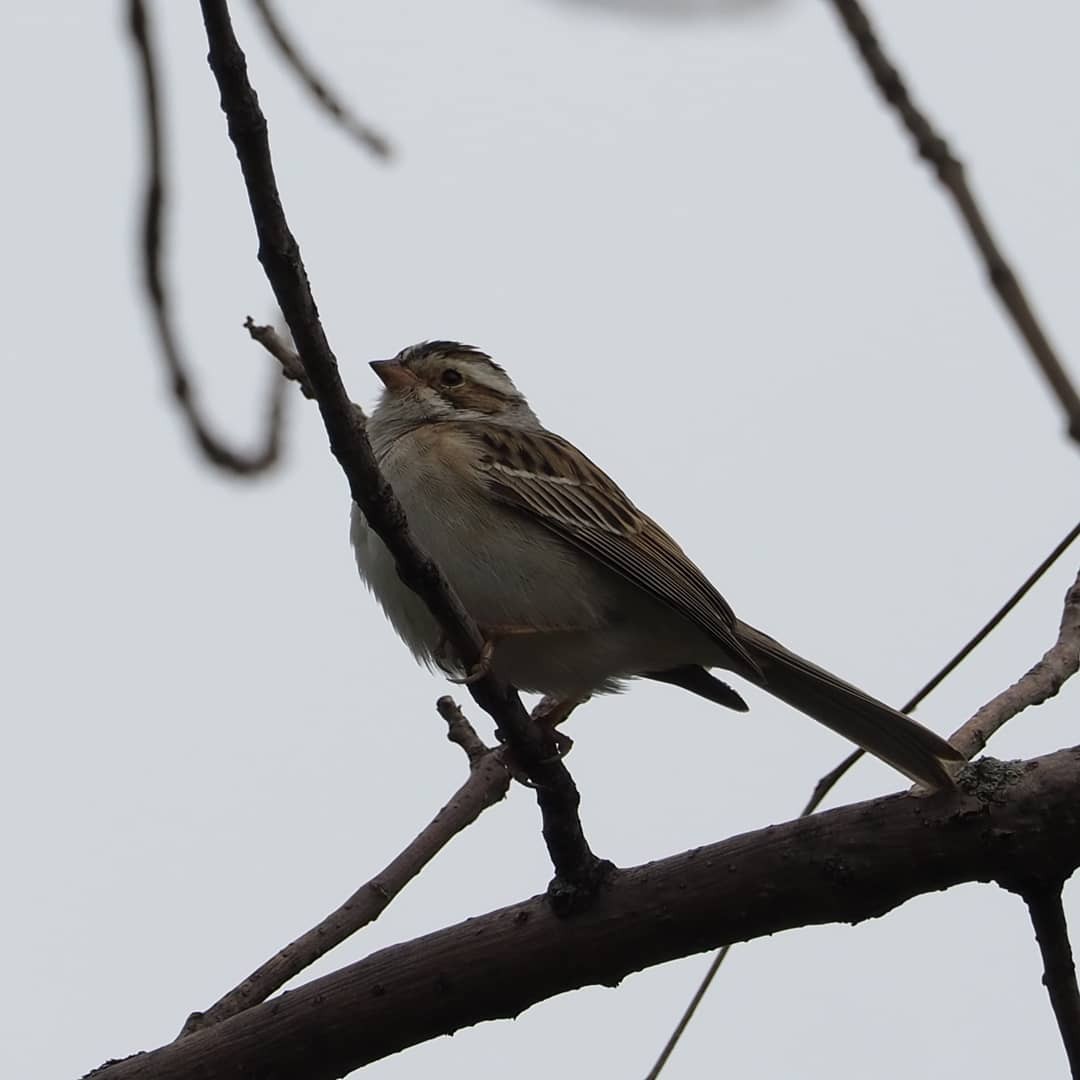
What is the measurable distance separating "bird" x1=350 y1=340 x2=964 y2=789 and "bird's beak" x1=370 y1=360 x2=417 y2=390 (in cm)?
8

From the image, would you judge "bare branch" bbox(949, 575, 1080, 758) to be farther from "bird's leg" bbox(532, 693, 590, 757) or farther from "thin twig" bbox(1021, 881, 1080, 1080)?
"bird's leg" bbox(532, 693, 590, 757)

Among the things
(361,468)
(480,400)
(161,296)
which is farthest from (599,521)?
(161,296)

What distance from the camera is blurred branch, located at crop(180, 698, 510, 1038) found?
14.4 feet

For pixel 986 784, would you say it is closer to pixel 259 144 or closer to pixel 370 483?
pixel 370 483

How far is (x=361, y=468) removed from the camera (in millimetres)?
3459

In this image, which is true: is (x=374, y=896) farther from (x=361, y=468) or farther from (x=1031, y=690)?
(x=1031, y=690)

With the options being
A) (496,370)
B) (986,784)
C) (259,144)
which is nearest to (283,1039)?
(986,784)

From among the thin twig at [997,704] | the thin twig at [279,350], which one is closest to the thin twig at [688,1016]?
the thin twig at [997,704]

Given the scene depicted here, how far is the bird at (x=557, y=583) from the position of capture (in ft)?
17.2

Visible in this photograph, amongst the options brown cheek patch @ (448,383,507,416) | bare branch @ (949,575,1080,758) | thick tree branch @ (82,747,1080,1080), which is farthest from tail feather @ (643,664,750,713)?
thick tree branch @ (82,747,1080,1080)

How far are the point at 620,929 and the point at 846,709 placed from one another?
5.48 feet

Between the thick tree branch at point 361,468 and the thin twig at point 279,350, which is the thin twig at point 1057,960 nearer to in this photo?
the thick tree branch at point 361,468

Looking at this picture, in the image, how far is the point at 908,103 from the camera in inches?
70.2

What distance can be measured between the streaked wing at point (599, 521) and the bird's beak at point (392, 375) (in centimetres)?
35
